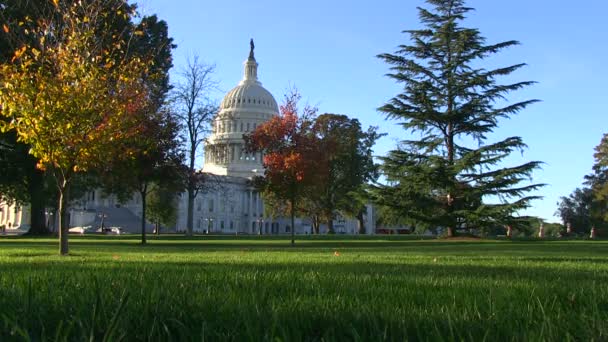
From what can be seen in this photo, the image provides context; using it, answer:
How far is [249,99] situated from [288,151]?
98418 millimetres

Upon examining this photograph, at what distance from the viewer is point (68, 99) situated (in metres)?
13.9

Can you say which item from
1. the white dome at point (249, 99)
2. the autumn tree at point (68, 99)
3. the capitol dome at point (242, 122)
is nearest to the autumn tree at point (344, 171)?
the autumn tree at point (68, 99)

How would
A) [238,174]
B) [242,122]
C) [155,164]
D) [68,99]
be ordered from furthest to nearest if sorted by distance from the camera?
[238,174], [242,122], [155,164], [68,99]

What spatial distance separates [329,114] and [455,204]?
33349 millimetres

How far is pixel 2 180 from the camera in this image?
1567 inches

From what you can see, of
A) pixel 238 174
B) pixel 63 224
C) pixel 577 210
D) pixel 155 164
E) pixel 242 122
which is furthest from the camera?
pixel 238 174

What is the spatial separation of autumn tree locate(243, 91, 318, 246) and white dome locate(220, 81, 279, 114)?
94748mm

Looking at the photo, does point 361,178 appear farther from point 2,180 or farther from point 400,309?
point 400,309

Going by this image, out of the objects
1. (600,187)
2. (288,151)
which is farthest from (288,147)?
(600,187)

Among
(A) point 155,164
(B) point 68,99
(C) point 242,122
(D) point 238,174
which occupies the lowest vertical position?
(A) point 155,164

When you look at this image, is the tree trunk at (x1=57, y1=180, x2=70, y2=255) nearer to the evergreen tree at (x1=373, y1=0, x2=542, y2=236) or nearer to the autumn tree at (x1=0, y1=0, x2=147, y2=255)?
the autumn tree at (x1=0, y1=0, x2=147, y2=255)

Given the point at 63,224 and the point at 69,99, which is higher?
the point at 69,99

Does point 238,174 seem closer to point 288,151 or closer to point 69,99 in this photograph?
point 288,151

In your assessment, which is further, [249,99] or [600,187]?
[249,99]
